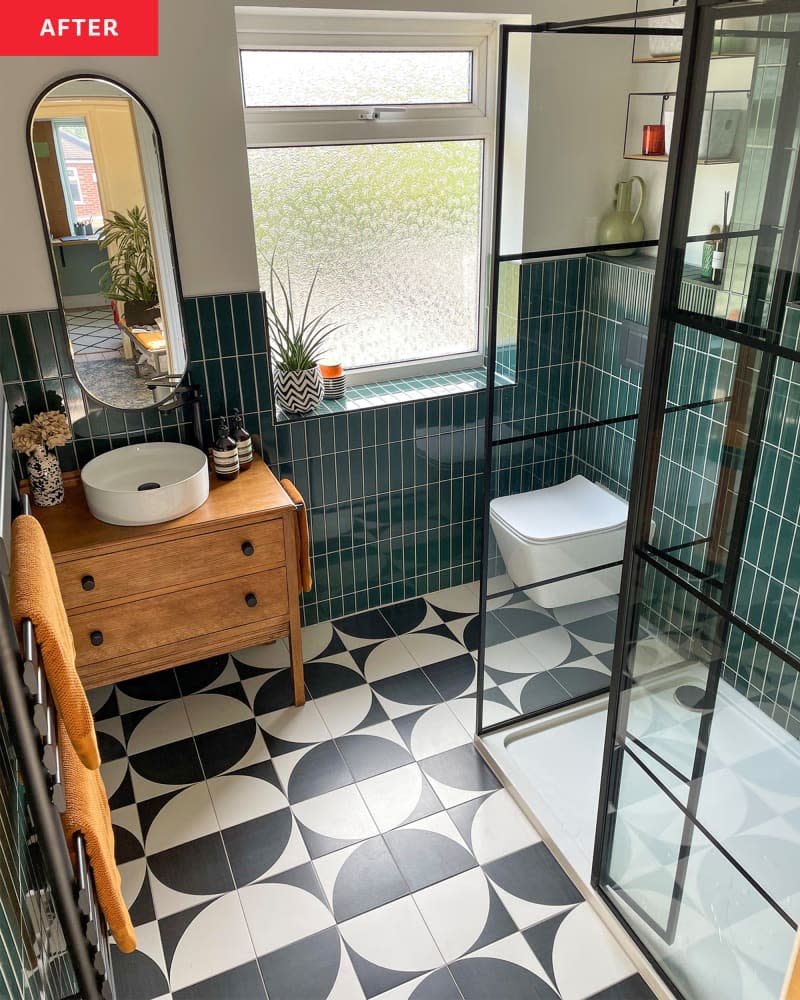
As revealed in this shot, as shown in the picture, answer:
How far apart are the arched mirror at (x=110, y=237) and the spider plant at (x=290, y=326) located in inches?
16.0

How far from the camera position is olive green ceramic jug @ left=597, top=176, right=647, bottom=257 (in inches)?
85.6

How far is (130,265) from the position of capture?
8.53 feet

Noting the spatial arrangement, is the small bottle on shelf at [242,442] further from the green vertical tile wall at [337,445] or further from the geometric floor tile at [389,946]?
the geometric floor tile at [389,946]

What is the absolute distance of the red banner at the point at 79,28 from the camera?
2.26 m

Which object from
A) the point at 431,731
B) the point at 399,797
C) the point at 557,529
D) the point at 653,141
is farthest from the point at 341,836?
the point at 653,141

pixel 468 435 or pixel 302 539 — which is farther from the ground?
pixel 468 435

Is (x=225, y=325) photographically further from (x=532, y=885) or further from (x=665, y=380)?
(x=532, y=885)

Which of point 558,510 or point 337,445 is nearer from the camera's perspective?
point 558,510

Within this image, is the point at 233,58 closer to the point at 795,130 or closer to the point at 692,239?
the point at 692,239

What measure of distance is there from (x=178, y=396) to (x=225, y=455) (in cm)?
26

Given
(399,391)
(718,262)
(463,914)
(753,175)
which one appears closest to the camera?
(753,175)

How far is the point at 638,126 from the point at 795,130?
1039mm

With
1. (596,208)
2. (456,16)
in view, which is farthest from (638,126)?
(456,16)

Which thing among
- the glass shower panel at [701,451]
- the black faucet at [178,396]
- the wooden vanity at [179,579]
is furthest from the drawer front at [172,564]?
the glass shower panel at [701,451]
